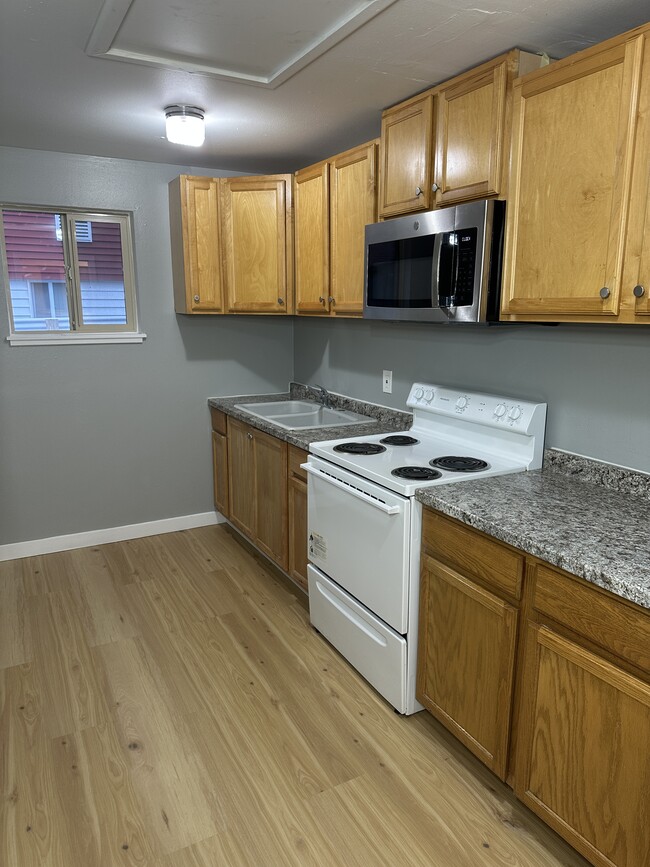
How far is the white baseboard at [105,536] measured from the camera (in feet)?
11.9

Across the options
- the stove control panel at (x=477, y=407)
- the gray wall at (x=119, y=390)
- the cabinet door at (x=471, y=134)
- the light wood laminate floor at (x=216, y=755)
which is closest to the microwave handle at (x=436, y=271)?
the cabinet door at (x=471, y=134)

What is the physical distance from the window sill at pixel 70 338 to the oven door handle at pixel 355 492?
165 cm

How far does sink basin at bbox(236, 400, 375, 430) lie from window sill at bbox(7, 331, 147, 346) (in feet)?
2.56

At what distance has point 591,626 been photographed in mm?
1448

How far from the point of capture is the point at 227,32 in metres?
1.87

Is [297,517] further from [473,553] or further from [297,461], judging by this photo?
[473,553]

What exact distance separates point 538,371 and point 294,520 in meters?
1.37

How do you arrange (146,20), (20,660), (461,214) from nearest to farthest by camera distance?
(146,20), (461,214), (20,660)

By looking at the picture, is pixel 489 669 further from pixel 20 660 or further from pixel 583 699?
pixel 20 660

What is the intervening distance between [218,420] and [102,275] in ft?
3.67

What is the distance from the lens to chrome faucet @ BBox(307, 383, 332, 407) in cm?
377

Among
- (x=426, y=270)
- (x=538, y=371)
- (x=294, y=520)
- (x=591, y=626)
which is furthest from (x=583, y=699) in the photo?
(x=294, y=520)

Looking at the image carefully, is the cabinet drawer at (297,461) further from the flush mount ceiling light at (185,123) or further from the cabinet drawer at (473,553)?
the flush mount ceiling light at (185,123)

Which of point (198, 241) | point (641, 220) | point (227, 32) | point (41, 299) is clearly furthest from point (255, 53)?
point (41, 299)
